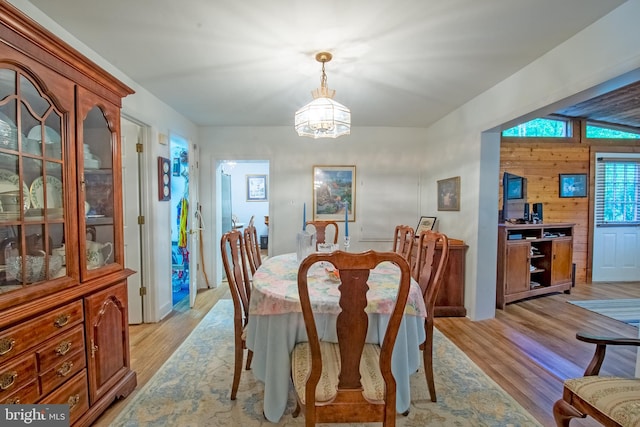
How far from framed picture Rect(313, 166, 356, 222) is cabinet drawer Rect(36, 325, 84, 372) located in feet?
10.2

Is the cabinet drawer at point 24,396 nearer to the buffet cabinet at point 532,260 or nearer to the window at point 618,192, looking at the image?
the buffet cabinet at point 532,260

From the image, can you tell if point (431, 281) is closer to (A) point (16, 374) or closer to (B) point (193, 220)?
(A) point (16, 374)

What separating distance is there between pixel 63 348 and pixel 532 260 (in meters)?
5.20

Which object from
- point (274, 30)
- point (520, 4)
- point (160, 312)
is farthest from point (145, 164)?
point (520, 4)

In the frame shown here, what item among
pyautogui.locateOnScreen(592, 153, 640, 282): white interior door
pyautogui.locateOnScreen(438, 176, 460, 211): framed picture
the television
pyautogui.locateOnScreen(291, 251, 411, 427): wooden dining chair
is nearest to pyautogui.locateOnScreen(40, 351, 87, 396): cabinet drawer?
pyautogui.locateOnScreen(291, 251, 411, 427): wooden dining chair

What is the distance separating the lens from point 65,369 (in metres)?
1.51

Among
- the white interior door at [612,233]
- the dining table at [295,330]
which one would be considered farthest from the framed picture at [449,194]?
the white interior door at [612,233]

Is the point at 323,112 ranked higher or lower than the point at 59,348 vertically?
higher

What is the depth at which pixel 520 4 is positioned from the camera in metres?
1.67

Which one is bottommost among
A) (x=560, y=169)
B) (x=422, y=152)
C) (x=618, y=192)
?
(x=618, y=192)

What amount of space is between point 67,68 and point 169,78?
1284mm

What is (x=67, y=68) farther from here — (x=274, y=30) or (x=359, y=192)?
(x=359, y=192)

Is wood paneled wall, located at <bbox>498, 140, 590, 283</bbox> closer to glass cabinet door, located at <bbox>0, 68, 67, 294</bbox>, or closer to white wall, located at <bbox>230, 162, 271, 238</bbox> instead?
glass cabinet door, located at <bbox>0, 68, 67, 294</bbox>

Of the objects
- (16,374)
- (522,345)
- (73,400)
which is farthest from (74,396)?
(522,345)
